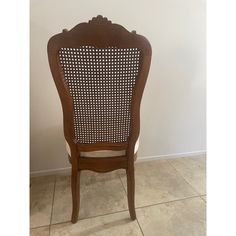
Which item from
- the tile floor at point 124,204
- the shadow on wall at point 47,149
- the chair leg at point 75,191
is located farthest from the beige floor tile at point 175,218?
the shadow on wall at point 47,149

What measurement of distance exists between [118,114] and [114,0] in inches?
40.8

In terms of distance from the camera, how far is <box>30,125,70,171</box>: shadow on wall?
172cm

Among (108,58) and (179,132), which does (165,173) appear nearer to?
(179,132)

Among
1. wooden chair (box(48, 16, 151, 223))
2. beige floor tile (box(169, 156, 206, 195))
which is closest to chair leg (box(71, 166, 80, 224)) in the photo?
wooden chair (box(48, 16, 151, 223))

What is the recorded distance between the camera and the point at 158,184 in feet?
5.29

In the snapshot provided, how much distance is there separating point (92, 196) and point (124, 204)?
0.82ft

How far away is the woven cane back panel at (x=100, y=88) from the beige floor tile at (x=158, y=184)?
591 millimetres

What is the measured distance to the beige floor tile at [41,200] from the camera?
4.17 feet

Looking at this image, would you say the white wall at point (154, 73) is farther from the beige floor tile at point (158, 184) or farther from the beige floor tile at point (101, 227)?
the beige floor tile at point (101, 227)

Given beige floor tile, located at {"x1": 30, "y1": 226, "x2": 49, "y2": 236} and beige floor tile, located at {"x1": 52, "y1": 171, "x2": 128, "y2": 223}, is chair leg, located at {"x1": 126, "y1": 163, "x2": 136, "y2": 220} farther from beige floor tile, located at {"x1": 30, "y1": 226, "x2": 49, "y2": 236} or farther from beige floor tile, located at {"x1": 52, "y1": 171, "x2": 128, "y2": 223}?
beige floor tile, located at {"x1": 30, "y1": 226, "x2": 49, "y2": 236}

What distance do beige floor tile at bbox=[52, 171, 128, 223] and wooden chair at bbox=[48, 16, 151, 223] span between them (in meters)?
0.19

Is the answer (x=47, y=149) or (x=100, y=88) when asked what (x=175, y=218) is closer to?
(x=100, y=88)
